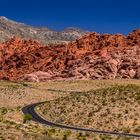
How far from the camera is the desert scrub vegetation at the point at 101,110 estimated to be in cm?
7081

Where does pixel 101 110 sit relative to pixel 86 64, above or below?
below

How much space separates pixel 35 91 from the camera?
14625cm

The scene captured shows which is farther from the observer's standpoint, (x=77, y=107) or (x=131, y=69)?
(x=131, y=69)

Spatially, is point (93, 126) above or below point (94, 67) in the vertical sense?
below

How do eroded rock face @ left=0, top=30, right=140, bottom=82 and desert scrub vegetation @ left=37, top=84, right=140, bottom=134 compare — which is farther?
eroded rock face @ left=0, top=30, right=140, bottom=82

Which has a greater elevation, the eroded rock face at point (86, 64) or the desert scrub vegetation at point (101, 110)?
the eroded rock face at point (86, 64)

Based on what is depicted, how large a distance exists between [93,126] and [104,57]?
111 metres

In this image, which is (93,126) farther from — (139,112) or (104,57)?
(104,57)

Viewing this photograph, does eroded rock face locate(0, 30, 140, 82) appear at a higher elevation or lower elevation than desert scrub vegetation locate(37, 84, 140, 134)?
higher

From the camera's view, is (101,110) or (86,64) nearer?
(101,110)

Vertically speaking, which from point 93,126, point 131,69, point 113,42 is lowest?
point 93,126

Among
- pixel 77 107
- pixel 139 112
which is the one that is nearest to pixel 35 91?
pixel 77 107

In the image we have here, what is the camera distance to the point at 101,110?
8038 centimetres

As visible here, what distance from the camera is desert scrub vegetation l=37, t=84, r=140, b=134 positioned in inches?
2788
